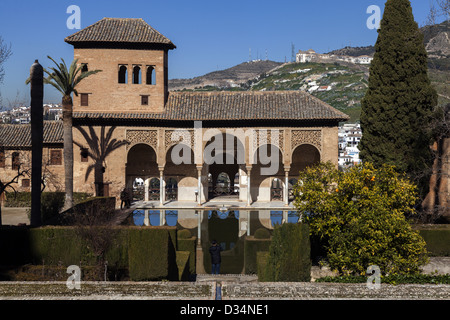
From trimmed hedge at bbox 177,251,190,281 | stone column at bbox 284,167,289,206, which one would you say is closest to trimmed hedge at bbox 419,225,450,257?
trimmed hedge at bbox 177,251,190,281

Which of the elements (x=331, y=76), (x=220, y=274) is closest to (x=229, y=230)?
(x=220, y=274)

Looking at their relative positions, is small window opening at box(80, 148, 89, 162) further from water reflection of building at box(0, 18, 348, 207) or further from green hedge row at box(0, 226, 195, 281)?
green hedge row at box(0, 226, 195, 281)

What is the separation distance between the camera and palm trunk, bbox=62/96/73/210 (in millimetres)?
28172

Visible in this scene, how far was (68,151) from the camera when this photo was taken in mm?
28594

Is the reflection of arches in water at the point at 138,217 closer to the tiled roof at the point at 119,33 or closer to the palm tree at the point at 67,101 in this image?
the palm tree at the point at 67,101

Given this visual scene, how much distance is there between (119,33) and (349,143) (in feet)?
321

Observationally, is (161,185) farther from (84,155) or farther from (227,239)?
(227,239)

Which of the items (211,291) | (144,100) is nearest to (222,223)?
(144,100)

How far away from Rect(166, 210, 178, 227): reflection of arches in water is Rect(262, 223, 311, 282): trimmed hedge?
13008mm

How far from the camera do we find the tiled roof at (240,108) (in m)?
31.3

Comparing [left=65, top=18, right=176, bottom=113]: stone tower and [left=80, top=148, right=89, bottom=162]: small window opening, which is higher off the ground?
[left=65, top=18, right=176, bottom=113]: stone tower

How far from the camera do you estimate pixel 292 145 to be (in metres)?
31.5
